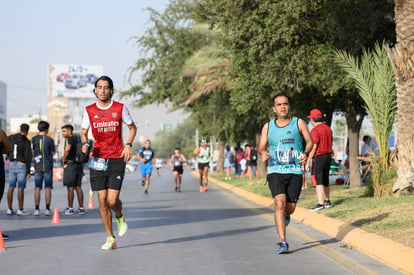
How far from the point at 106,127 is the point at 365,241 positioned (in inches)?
141

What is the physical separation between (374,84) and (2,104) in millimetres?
110726

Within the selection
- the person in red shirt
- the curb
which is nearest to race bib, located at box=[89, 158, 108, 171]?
the curb

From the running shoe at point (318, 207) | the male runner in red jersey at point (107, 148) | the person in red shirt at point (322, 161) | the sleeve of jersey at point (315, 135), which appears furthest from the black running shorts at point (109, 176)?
the sleeve of jersey at point (315, 135)

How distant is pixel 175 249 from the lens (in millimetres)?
9891

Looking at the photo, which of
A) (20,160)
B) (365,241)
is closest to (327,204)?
(365,241)

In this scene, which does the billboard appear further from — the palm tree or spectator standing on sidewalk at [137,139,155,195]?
the palm tree

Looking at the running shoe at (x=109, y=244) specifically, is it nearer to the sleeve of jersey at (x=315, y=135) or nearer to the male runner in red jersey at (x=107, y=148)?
the male runner in red jersey at (x=107, y=148)

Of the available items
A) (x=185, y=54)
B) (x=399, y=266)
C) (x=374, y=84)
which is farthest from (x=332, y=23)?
(x=185, y=54)

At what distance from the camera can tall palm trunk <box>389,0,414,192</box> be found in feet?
51.5

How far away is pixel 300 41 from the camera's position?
805 inches

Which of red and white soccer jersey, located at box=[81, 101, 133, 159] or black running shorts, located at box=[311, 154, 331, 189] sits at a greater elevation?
red and white soccer jersey, located at box=[81, 101, 133, 159]

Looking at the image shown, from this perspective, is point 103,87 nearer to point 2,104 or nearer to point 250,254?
point 250,254

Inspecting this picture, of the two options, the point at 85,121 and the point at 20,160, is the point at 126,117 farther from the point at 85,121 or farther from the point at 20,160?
the point at 20,160

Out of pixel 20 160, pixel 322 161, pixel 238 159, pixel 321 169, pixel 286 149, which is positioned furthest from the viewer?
pixel 238 159
